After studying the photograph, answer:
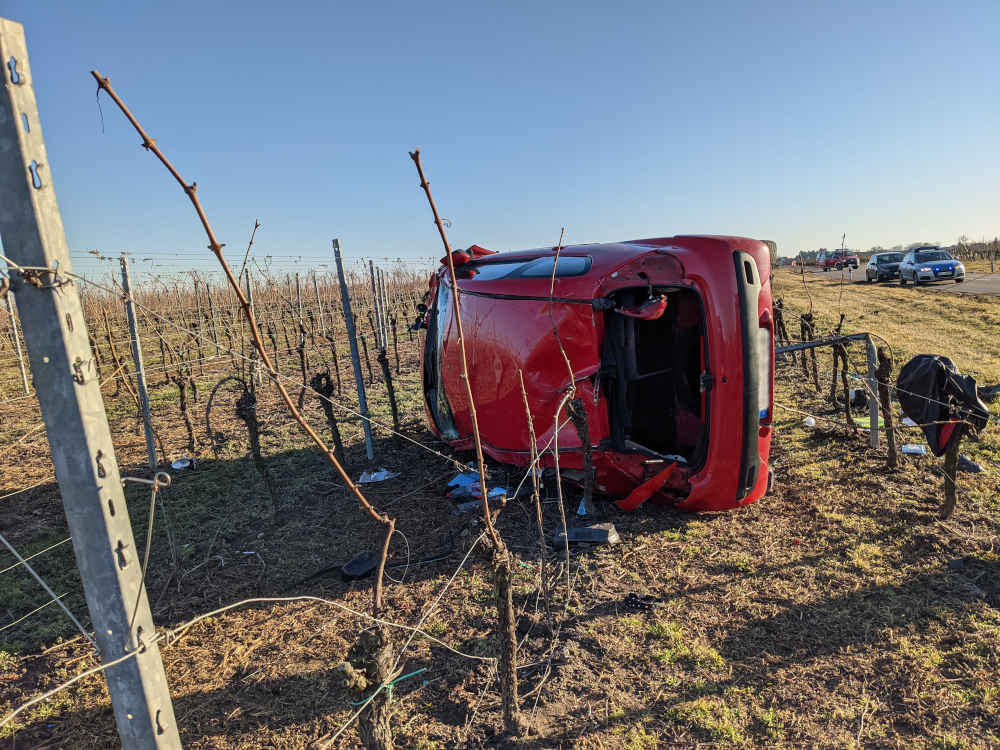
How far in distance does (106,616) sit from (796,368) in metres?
10.4

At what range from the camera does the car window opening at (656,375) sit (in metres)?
4.20

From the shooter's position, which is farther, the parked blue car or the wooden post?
the parked blue car

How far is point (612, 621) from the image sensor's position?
10.5 ft

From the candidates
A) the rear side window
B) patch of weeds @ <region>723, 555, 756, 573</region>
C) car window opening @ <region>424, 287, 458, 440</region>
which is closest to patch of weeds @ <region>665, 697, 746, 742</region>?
patch of weeds @ <region>723, 555, 756, 573</region>

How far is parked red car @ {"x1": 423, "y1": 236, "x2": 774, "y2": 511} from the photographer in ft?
12.7

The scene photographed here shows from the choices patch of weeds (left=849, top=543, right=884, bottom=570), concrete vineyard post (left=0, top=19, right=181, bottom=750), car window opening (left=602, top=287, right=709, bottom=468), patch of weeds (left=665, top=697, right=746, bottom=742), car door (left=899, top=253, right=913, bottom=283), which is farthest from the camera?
car door (left=899, top=253, right=913, bottom=283)

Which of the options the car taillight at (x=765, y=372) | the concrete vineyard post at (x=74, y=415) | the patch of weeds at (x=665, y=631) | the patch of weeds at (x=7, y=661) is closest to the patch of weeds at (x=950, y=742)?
the patch of weeds at (x=665, y=631)

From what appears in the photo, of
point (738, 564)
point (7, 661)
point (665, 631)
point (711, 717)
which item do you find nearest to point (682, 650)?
point (665, 631)

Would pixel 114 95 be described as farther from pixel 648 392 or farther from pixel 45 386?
pixel 648 392

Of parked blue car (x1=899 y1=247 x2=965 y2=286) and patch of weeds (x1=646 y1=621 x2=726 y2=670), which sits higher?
parked blue car (x1=899 y1=247 x2=965 y2=286)

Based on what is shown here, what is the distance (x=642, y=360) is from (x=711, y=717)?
286 cm

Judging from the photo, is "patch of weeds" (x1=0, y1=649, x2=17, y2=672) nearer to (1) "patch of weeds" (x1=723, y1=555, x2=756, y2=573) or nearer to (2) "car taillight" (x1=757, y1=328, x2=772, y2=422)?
(1) "patch of weeds" (x1=723, y1=555, x2=756, y2=573)

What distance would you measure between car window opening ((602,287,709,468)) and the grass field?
2.22 feet

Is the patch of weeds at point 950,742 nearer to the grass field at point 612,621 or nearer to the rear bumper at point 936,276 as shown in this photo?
the grass field at point 612,621
